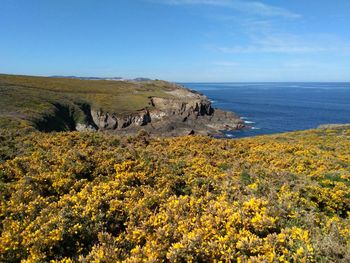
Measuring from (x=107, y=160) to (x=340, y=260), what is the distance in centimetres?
985

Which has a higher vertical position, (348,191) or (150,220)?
(150,220)

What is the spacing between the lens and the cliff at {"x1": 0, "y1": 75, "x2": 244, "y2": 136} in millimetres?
77719

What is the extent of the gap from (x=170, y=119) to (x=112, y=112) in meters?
21.0

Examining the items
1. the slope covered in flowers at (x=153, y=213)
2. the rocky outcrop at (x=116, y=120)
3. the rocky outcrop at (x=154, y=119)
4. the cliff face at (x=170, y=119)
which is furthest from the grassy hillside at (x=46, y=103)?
the slope covered in flowers at (x=153, y=213)

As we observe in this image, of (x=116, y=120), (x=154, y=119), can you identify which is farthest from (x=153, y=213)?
Answer: (x=154, y=119)

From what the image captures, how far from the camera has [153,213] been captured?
8.27m

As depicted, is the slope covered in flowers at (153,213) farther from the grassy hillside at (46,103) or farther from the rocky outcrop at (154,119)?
the rocky outcrop at (154,119)

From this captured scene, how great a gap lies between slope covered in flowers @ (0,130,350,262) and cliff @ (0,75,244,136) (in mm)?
58091

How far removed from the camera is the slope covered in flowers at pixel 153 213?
619cm

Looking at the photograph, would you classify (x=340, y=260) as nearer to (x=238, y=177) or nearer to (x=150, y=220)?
(x=150, y=220)

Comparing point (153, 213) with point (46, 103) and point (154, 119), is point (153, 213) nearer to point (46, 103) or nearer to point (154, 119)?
point (46, 103)

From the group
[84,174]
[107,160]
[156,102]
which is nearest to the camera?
[84,174]

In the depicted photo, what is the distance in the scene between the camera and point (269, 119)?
136m

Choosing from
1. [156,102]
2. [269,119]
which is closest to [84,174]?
[156,102]
